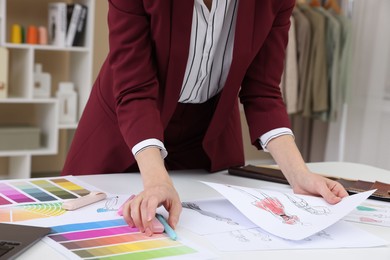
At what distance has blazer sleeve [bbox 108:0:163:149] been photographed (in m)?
1.17

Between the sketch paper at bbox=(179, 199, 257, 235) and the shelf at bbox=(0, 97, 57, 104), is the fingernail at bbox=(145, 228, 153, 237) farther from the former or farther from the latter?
the shelf at bbox=(0, 97, 57, 104)

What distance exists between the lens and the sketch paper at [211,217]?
970 millimetres

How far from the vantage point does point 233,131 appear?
1.53 meters

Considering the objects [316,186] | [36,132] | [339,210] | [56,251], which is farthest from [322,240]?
[36,132]

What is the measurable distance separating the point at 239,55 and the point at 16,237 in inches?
24.9

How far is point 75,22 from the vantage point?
3221 millimetres

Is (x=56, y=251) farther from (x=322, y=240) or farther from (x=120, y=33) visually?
(x=120, y=33)

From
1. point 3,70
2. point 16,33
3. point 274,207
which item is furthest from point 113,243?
point 16,33

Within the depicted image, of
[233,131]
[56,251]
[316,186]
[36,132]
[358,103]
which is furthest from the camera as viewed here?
[358,103]

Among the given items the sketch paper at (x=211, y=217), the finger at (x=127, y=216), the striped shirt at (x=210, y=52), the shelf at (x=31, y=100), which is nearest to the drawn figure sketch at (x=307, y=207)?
the sketch paper at (x=211, y=217)

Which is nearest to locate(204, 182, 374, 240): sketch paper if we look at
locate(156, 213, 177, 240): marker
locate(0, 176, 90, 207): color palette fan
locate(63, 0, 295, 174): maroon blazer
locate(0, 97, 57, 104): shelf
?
locate(156, 213, 177, 240): marker

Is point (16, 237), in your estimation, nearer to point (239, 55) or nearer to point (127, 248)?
point (127, 248)

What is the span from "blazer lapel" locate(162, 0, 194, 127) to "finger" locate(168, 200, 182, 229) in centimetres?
35

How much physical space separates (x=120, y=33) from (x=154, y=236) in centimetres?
48
